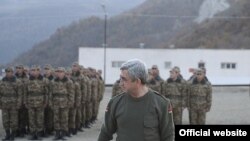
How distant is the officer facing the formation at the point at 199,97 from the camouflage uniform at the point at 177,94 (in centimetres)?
21

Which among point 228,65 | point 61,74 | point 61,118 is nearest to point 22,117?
point 61,118

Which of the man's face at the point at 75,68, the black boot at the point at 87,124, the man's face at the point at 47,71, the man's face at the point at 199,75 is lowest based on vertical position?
the black boot at the point at 87,124

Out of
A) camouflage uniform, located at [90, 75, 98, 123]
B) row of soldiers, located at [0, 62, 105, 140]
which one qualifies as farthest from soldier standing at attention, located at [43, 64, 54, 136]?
camouflage uniform, located at [90, 75, 98, 123]

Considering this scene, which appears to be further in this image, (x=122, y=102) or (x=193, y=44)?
(x=193, y=44)

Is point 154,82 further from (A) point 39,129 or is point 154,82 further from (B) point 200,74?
(A) point 39,129

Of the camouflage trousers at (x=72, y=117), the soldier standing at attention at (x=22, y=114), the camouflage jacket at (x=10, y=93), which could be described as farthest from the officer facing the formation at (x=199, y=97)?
the camouflage jacket at (x=10, y=93)

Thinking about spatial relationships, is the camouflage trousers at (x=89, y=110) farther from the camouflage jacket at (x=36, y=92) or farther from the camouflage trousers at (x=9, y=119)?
the camouflage trousers at (x=9, y=119)

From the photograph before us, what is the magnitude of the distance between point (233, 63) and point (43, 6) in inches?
3882

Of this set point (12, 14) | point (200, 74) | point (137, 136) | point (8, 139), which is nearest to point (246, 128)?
point (137, 136)

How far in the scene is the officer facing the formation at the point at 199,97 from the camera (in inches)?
520

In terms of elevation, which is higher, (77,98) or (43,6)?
(43,6)

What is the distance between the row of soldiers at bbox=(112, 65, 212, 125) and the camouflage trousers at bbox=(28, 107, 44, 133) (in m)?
2.65

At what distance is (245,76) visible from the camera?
4059cm

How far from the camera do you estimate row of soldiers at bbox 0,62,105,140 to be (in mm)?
12734
